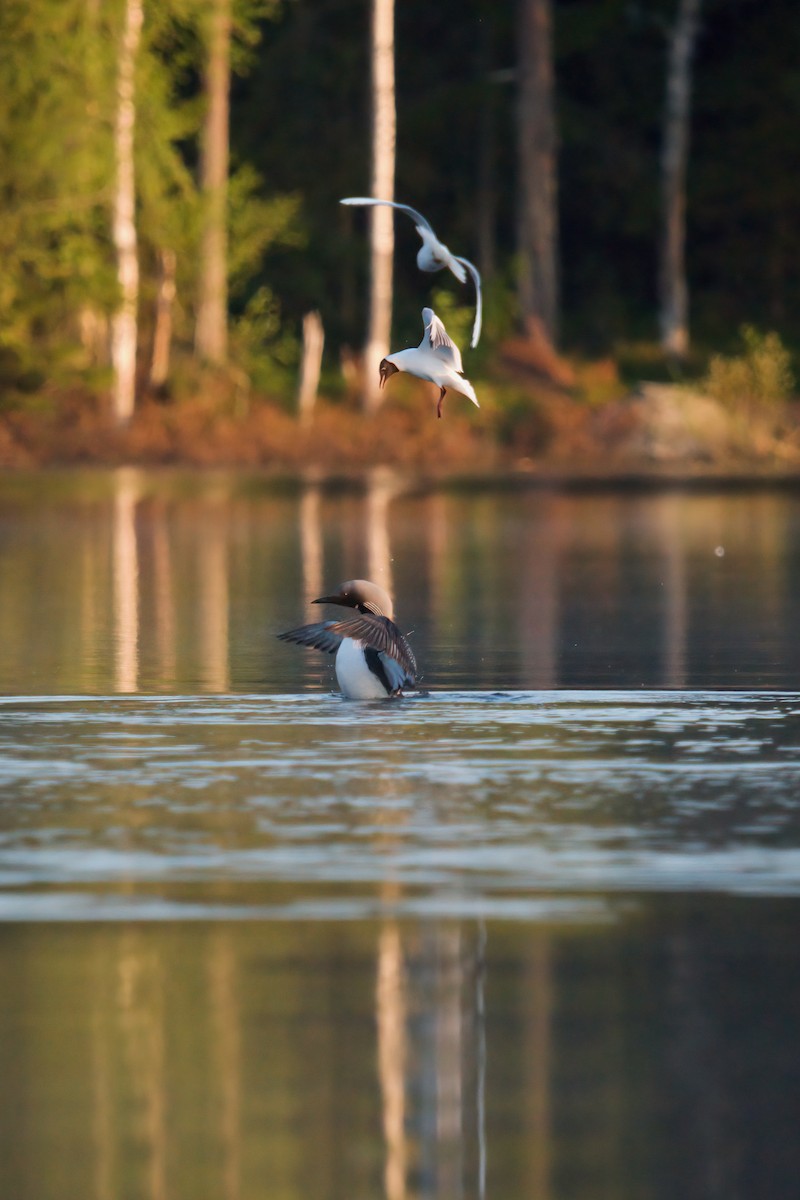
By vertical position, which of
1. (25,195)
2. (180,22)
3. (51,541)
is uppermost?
(180,22)

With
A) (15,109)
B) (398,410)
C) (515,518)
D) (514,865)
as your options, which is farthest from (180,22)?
(514,865)

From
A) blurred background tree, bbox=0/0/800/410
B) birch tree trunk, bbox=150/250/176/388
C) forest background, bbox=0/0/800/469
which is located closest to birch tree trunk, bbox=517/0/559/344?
forest background, bbox=0/0/800/469

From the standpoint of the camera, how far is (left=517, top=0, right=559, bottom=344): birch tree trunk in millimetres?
54406

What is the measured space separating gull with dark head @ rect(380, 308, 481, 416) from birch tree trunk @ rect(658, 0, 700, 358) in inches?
1816

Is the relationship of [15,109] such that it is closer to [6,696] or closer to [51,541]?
[51,541]

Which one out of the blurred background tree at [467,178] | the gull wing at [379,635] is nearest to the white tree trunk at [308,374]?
the blurred background tree at [467,178]

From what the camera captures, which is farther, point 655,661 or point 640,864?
point 655,661

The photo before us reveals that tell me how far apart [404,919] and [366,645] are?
17.1ft

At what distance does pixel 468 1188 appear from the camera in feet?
16.2

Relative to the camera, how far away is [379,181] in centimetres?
4778

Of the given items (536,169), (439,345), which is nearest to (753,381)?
(536,169)

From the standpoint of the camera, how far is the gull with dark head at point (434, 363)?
35.4 ft

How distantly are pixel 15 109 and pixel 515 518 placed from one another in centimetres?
1543

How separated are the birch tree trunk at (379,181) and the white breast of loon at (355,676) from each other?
34.1 metres
